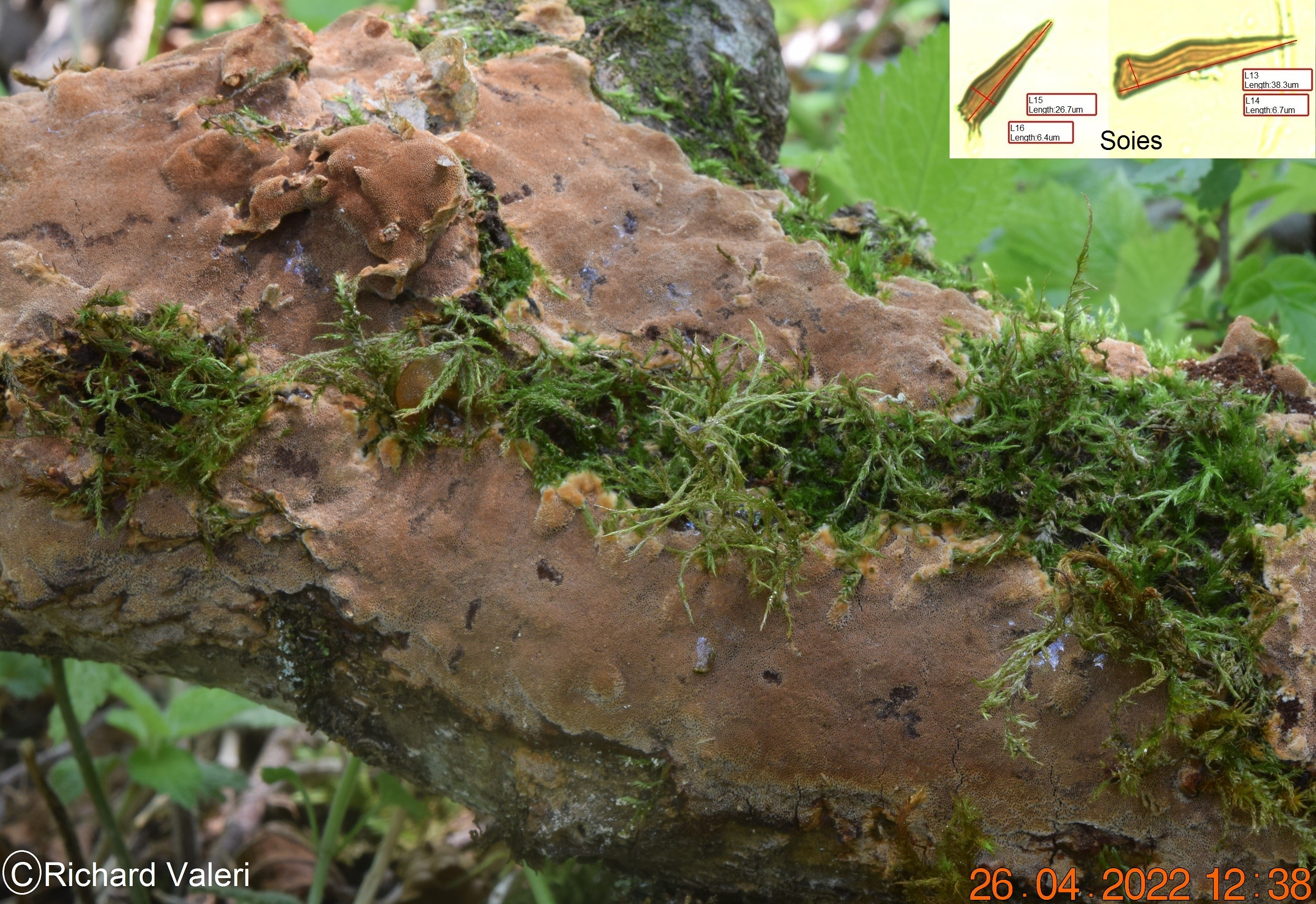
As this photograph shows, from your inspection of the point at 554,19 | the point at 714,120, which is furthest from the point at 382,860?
the point at 554,19

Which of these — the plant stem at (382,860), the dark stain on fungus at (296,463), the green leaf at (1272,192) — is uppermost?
the dark stain on fungus at (296,463)

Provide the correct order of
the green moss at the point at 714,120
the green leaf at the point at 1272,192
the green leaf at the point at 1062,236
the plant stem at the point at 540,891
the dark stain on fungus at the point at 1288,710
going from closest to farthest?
the dark stain on fungus at the point at 1288,710
the green moss at the point at 714,120
the plant stem at the point at 540,891
the green leaf at the point at 1272,192
the green leaf at the point at 1062,236

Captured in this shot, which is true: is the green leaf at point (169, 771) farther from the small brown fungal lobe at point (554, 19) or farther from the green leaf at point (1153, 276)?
the green leaf at point (1153, 276)

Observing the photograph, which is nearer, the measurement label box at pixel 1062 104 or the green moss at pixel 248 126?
the green moss at pixel 248 126

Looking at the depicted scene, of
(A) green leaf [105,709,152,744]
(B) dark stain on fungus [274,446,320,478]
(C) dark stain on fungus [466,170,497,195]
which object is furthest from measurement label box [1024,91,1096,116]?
(A) green leaf [105,709,152,744]

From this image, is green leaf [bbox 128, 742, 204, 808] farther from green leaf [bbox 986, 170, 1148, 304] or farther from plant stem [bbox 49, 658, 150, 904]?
green leaf [bbox 986, 170, 1148, 304]

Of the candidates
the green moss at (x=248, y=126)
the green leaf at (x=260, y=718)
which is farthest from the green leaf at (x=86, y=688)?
the green moss at (x=248, y=126)

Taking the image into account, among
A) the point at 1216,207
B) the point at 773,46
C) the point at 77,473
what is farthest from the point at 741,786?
the point at 1216,207
